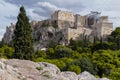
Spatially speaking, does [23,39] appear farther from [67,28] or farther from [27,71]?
[67,28]

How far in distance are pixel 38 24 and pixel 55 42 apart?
750 inches

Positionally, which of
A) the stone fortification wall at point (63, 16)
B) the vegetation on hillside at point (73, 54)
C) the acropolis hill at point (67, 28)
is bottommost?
the vegetation on hillside at point (73, 54)

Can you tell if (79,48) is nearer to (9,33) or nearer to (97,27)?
(97,27)

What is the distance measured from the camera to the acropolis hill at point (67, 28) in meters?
108

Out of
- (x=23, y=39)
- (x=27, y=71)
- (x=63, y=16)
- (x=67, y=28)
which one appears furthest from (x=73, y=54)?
(x=27, y=71)

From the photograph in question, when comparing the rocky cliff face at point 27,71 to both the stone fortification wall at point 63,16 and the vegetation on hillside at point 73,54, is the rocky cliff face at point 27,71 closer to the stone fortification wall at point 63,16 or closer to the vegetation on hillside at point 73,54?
the vegetation on hillside at point 73,54

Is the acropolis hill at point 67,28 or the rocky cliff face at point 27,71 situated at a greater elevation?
the acropolis hill at point 67,28

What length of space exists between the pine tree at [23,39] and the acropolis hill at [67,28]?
5681 centimetres

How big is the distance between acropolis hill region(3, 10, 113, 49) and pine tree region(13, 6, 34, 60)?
186ft

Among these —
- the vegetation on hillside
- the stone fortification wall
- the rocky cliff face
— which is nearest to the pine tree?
the vegetation on hillside

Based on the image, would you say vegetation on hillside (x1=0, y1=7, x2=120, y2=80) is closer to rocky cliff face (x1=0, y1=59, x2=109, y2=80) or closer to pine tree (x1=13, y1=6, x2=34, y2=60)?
pine tree (x1=13, y1=6, x2=34, y2=60)


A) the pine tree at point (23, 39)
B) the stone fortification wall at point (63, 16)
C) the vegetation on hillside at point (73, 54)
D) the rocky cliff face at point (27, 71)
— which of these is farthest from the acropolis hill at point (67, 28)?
the rocky cliff face at point (27, 71)

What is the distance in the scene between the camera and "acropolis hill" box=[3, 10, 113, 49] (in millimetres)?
108125

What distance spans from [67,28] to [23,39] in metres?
66.3
